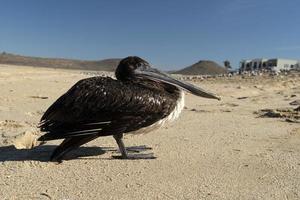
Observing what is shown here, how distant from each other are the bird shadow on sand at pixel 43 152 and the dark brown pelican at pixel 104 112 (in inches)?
12.6

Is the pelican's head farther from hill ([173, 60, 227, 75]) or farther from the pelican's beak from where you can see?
hill ([173, 60, 227, 75])

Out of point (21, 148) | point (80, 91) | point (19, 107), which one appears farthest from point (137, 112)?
point (19, 107)

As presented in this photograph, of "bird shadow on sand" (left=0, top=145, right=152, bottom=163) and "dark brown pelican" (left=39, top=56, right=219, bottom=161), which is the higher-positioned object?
"dark brown pelican" (left=39, top=56, right=219, bottom=161)

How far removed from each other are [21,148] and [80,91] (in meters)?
1.57

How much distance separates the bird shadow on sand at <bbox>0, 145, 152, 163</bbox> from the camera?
18.5 ft

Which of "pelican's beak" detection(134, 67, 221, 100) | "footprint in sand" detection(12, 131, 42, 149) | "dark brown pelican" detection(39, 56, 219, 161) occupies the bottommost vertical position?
"footprint in sand" detection(12, 131, 42, 149)

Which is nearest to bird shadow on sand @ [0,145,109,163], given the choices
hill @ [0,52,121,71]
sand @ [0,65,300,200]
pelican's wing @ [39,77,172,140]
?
sand @ [0,65,300,200]

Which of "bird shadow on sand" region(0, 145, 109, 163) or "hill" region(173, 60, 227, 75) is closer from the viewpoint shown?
"bird shadow on sand" region(0, 145, 109, 163)

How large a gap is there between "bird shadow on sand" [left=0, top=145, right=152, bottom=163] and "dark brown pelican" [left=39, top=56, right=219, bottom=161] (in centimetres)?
32

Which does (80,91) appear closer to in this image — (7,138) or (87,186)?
(87,186)

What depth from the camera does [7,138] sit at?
669 centimetres

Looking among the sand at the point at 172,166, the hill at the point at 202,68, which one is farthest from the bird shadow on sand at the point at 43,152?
the hill at the point at 202,68

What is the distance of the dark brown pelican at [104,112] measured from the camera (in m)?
5.39

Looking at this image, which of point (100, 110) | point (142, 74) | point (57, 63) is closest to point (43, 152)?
point (100, 110)
